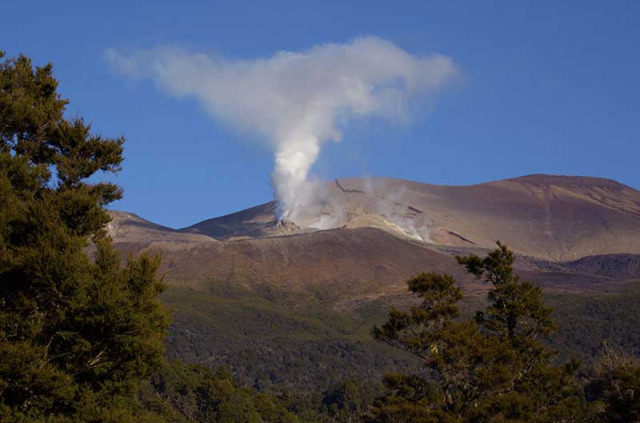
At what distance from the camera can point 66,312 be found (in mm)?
21906

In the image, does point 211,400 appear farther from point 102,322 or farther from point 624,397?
point 102,322

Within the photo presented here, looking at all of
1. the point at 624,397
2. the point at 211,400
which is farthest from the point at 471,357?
the point at 211,400

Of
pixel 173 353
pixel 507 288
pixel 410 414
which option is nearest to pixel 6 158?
pixel 410 414

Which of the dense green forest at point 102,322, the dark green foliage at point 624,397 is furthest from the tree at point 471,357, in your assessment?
the dark green foliage at point 624,397

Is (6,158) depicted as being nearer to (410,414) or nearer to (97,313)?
(97,313)

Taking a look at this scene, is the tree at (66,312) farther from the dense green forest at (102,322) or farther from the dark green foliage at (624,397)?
the dark green foliage at (624,397)

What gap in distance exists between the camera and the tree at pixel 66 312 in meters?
21.1

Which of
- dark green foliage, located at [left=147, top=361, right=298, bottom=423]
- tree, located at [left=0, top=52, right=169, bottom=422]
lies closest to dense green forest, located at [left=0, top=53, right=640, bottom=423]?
tree, located at [left=0, top=52, right=169, bottom=422]

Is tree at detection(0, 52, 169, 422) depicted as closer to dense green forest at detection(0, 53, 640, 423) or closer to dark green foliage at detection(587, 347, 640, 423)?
dense green forest at detection(0, 53, 640, 423)

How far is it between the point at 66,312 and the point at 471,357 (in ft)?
49.1

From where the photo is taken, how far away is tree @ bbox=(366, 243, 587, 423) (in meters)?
31.2

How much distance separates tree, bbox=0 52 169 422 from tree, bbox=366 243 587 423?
436 inches

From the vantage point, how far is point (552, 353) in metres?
38.9

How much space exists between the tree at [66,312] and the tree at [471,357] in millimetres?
11067
